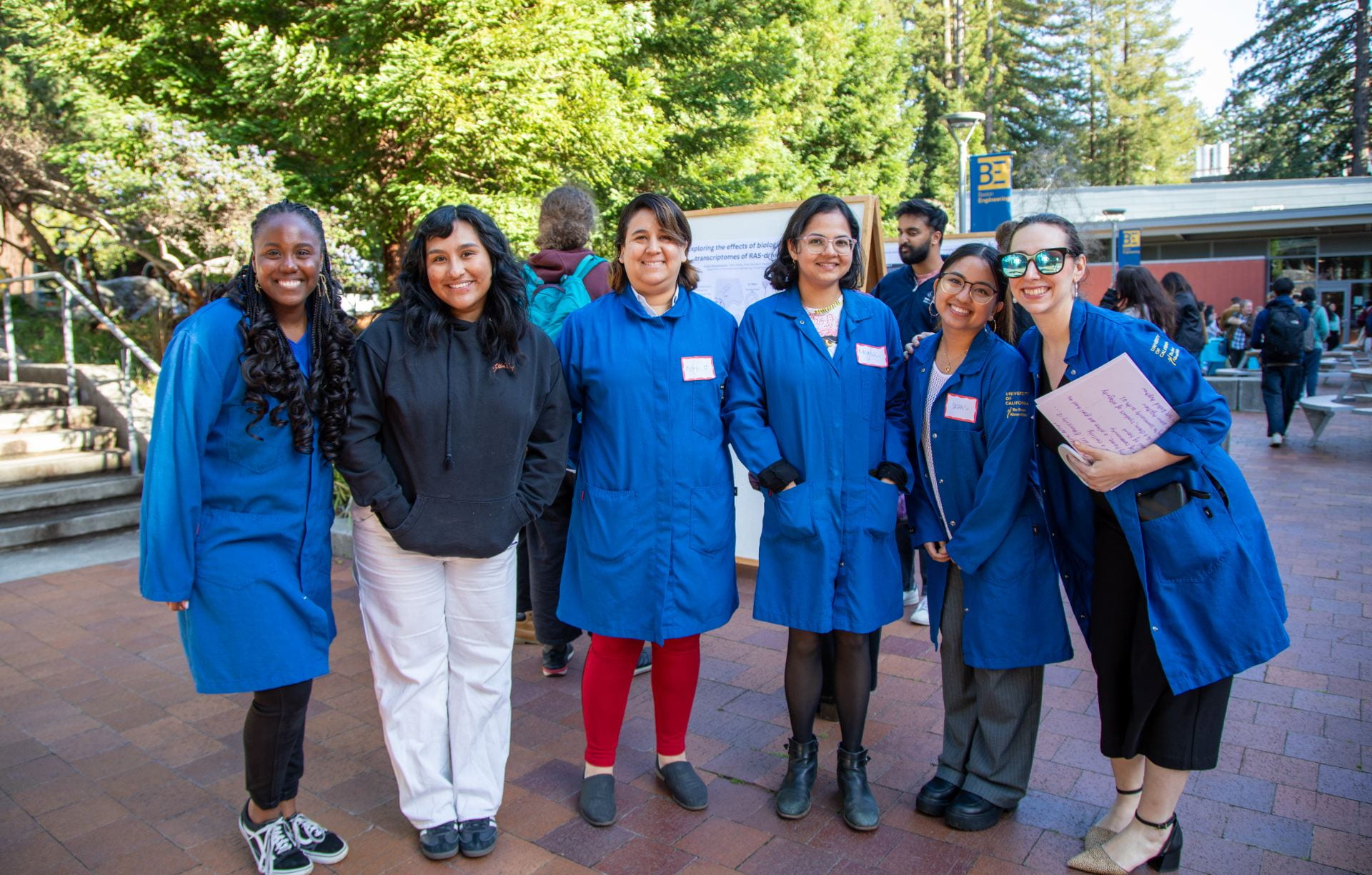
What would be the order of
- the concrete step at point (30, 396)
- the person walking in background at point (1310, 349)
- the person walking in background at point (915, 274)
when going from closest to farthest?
the person walking in background at point (915, 274) < the concrete step at point (30, 396) < the person walking in background at point (1310, 349)

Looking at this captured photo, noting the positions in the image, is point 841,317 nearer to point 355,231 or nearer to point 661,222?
point 661,222

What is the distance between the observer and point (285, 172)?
10719 mm

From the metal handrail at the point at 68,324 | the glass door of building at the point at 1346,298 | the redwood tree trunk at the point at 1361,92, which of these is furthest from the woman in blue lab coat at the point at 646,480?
the redwood tree trunk at the point at 1361,92

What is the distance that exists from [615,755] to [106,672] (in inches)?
105

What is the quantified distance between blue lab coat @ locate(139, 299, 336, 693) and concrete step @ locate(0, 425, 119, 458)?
20.7 ft

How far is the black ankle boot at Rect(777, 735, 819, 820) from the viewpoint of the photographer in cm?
298

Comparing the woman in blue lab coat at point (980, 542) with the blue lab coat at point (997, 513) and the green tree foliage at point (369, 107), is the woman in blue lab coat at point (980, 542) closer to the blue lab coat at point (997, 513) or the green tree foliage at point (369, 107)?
the blue lab coat at point (997, 513)

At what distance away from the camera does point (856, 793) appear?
2961 mm

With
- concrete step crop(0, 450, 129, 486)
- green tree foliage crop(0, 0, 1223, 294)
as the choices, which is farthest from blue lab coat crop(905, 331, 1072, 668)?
green tree foliage crop(0, 0, 1223, 294)

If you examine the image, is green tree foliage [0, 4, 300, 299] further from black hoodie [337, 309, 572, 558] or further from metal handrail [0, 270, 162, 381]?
black hoodie [337, 309, 572, 558]

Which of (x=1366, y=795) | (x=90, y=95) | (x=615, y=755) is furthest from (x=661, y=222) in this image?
(x=90, y=95)

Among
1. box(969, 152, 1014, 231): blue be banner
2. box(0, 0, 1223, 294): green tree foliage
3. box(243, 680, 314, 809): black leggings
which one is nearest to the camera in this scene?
box(243, 680, 314, 809): black leggings

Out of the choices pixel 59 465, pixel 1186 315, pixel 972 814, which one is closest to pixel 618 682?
pixel 972 814

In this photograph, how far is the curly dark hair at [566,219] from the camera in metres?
3.95
